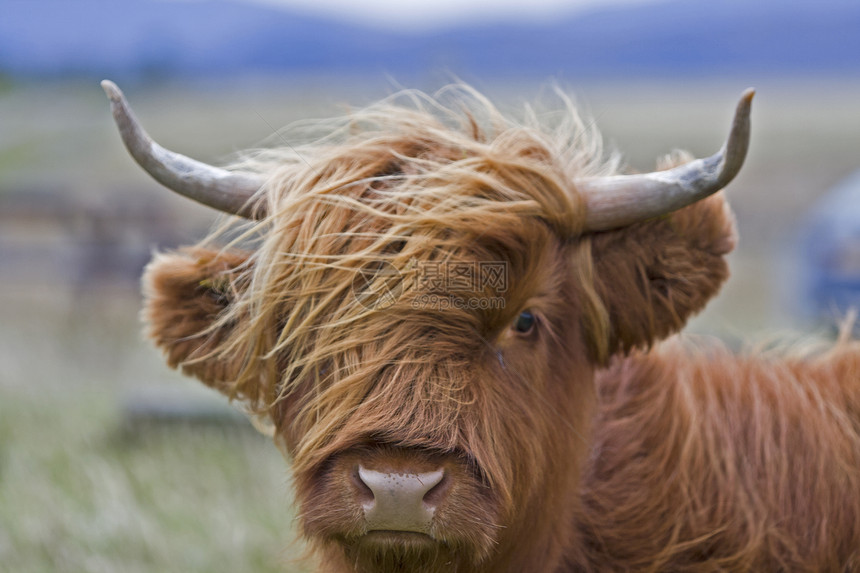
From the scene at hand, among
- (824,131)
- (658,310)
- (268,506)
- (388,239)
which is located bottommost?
(268,506)

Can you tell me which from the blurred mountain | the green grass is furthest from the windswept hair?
the blurred mountain

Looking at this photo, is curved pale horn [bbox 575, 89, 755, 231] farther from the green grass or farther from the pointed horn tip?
the green grass

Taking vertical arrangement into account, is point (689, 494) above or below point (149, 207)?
below

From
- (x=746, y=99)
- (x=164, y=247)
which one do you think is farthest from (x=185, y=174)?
(x=164, y=247)

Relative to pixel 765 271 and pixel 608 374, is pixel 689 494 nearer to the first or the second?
pixel 608 374

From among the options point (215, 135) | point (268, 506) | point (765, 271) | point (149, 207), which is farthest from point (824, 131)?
point (268, 506)

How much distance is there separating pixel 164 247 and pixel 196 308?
388 inches

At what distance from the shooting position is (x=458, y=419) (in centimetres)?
233

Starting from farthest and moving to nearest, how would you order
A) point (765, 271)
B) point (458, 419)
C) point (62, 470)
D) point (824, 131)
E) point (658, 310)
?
point (824, 131) < point (765, 271) < point (62, 470) < point (658, 310) < point (458, 419)

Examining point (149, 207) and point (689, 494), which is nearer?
point (689, 494)

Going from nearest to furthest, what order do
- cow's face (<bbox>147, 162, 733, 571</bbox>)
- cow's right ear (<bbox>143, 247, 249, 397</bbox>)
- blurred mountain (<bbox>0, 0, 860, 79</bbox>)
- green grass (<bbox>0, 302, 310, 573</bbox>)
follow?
cow's face (<bbox>147, 162, 733, 571</bbox>) < cow's right ear (<bbox>143, 247, 249, 397</bbox>) < green grass (<bbox>0, 302, 310, 573</bbox>) < blurred mountain (<bbox>0, 0, 860, 79</bbox>)

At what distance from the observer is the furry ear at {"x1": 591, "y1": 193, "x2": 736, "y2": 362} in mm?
2809

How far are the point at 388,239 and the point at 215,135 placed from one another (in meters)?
34.6

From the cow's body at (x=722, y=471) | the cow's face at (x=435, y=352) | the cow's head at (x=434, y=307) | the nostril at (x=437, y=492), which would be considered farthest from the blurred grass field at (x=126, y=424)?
the cow's body at (x=722, y=471)
